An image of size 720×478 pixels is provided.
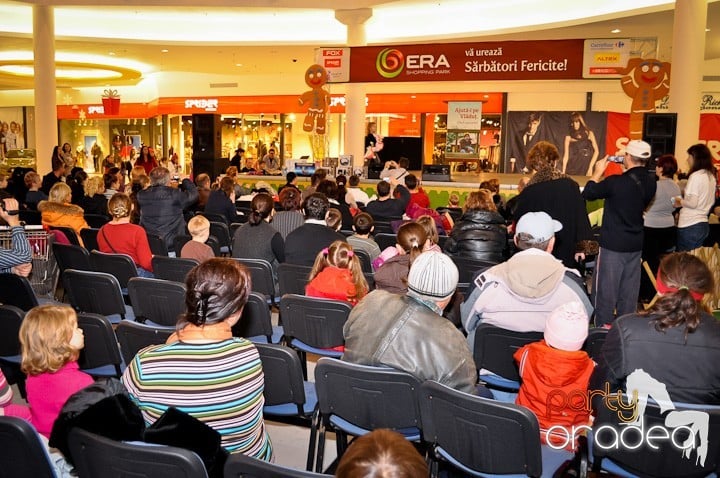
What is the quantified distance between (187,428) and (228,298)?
49 centimetres

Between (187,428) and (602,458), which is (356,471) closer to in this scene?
(187,428)

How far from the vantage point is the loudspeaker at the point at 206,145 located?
59.3 feet

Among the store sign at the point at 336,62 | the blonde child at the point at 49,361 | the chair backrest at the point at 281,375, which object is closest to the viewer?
the blonde child at the point at 49,361

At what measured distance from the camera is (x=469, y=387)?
2797 millimetres

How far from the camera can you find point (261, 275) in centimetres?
541

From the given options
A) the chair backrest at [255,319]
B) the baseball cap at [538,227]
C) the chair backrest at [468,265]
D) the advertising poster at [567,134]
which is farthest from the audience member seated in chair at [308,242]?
the advertising poster at [567,134]

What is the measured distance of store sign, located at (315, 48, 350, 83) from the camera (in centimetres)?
1291

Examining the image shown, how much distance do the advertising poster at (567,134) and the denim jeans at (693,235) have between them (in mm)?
10696

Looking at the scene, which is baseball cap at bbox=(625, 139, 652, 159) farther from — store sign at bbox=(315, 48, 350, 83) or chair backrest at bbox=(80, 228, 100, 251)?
store sign at bbox=(315, 48, 350, 83)

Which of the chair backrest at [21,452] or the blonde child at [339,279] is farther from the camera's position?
the blonde child at [339,279]

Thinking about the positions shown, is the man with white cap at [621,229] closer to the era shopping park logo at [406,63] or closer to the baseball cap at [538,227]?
the baseball cap at [538,227]

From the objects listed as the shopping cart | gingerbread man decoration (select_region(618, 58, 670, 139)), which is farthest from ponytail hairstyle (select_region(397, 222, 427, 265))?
gingerbread man decoration (select_region(618, 58, 670, 139))

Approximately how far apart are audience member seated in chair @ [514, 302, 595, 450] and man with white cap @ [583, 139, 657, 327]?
260cm

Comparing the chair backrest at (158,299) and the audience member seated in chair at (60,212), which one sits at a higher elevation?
the audience member seated in chair at (60,212)
